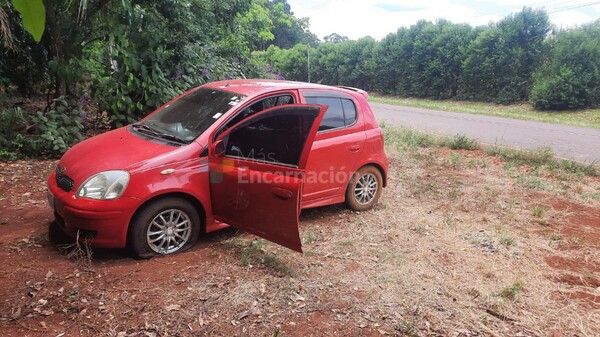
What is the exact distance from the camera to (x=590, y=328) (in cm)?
281

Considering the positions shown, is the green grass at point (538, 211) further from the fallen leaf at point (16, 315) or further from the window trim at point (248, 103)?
the fallen leaf at point (16, 315)

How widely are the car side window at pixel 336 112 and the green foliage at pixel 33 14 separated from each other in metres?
3.36

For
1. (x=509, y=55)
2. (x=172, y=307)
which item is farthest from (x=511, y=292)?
(x=509, y=55)

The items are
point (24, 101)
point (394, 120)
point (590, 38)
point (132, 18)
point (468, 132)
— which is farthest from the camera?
point (590, 38)

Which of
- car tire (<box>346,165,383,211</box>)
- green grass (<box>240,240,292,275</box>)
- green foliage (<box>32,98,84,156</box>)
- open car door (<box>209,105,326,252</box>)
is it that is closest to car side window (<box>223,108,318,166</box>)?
open car door (<box>209,105,326,252</box>)

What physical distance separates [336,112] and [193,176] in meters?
1.88

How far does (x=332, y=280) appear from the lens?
129 inches

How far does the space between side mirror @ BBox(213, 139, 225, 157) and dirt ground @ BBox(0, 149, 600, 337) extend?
0.92m

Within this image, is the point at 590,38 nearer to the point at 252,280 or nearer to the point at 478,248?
the point at 478,248

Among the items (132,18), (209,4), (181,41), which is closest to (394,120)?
(209,4)

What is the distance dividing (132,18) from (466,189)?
6567 mm

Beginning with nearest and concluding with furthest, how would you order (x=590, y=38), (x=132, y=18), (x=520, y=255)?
(x=520, y=255) < (x=132, y=18) < (x=590, y=38)

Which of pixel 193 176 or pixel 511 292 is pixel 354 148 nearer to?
pixel 193 176

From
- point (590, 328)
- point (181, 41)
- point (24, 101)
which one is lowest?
point (590, 328)
